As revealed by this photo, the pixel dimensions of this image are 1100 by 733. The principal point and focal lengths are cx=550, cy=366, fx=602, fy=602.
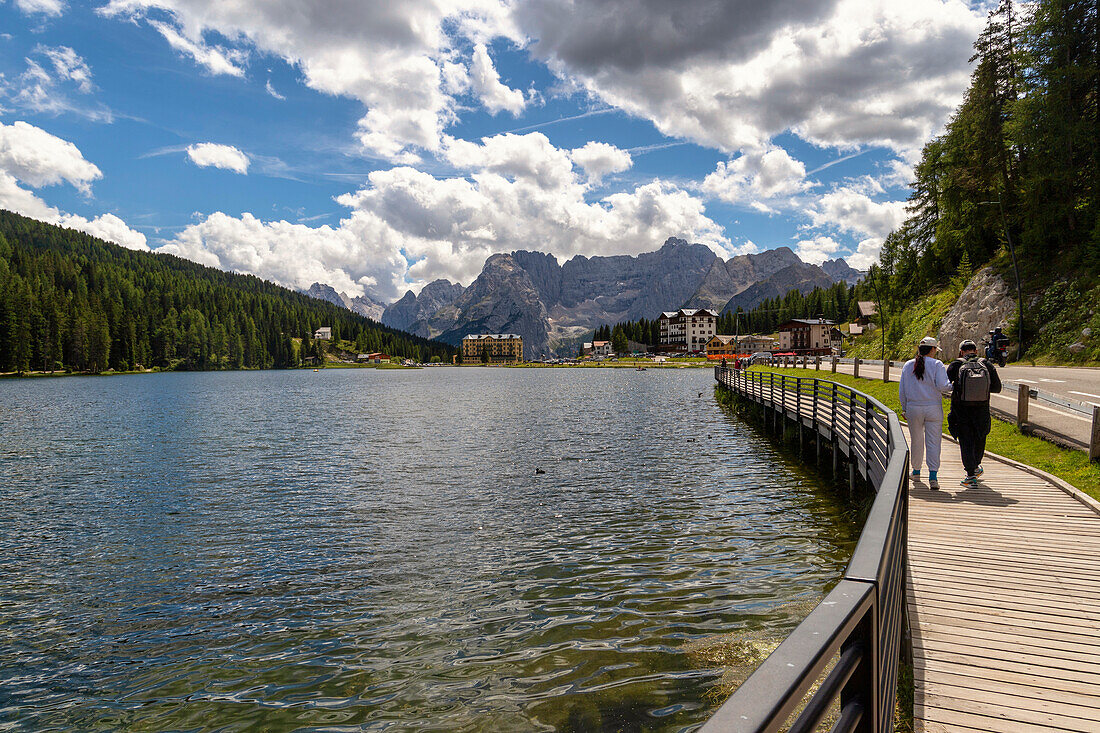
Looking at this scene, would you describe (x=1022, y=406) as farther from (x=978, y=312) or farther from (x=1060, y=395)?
(x=978, y=312)

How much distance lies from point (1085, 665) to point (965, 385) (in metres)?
8.46

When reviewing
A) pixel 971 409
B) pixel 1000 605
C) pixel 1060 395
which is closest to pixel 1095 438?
pixel 971 409

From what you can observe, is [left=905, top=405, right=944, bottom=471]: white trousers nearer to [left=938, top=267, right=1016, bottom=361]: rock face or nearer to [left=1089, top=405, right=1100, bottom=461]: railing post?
[left=1089, top=405, right=1100, bottom=461]: railing post

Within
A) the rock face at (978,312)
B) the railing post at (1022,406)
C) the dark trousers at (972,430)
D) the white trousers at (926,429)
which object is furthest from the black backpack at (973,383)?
the rock face at (978,312)

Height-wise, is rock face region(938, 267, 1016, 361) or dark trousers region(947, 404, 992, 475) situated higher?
rock face region(938, 267, 1016, 361)

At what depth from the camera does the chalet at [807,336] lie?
601 ft

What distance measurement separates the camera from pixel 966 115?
61594 mm

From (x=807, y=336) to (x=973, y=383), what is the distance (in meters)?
186

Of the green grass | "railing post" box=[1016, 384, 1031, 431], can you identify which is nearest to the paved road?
"railing post" box=[1016, 384, 1031, 431]

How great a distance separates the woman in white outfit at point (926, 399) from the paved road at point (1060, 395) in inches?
264

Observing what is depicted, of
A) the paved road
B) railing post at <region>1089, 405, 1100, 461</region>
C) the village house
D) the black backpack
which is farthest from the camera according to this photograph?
the village house

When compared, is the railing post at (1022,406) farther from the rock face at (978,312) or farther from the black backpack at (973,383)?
the rock face at (978,312)

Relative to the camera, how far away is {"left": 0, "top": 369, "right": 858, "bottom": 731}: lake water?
8.91m

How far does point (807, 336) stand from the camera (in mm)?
184875
